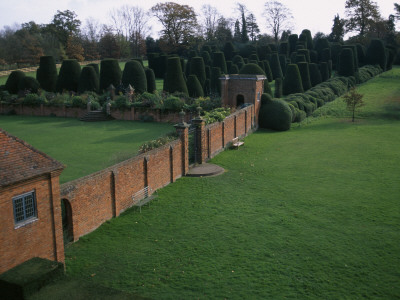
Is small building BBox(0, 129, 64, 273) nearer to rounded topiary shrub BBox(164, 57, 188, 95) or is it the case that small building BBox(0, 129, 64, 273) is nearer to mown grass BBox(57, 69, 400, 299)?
mown grass BBox(57, 69, 400, 299)

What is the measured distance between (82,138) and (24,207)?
17.7 m

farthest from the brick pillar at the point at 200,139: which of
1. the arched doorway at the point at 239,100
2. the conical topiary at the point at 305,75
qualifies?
the conical topiary at the point at 305,75

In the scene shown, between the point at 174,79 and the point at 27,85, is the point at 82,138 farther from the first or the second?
the point at 27,85

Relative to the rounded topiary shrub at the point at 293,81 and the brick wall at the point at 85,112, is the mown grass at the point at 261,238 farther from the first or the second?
the rounded topiary shrub at the point at 293,81

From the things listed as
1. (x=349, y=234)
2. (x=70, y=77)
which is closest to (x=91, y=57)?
(x=70, y=77)

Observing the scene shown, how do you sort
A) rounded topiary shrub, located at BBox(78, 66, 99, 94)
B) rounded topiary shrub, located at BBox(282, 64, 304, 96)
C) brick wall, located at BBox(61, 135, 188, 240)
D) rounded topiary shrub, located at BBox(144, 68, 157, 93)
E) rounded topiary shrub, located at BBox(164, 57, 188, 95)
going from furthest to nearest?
rounded topiary shrub, located at BBox(144, 68, 157, 93), rounded topiary shrub, located at BBox(282, 64, 304, 96), rounded topiary shrub, located at BBox(78, 66, 99, 94), rounded topiary shrub, located at BBox(164, 57, 188, 95), brick wall, located at BBox(61, 135, 188, 240)

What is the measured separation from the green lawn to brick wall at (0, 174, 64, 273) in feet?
21.8

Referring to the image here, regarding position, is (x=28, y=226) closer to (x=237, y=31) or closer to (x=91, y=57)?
(x=91, y=57)

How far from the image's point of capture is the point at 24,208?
28.5ft

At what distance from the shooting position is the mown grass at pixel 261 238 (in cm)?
918

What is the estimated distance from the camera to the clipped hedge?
2909 centimetres

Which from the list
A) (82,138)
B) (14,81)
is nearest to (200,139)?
(82,138)

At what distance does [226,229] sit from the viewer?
12.2m

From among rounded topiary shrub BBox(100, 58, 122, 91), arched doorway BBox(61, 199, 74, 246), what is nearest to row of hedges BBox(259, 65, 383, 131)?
rounded topiary shrub BBox(100, 58, 122, 91)
